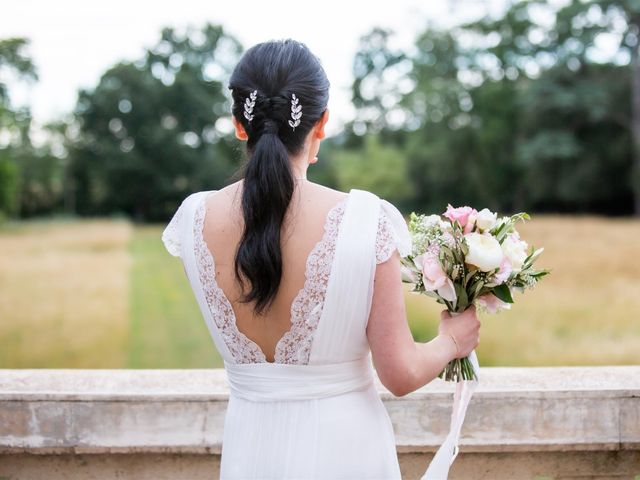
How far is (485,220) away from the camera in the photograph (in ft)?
6.03

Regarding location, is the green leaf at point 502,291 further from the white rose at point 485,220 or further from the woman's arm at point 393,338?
the woman's arm at point 393,338

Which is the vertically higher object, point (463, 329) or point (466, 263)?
point (466, 263)

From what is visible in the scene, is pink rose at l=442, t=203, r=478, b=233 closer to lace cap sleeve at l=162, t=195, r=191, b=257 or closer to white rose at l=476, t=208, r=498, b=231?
white rose at l=476, t=208, r=498, b=231

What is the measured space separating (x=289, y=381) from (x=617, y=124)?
39.3 m

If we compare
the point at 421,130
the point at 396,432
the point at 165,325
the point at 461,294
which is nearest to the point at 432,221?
→ the point at 461,294

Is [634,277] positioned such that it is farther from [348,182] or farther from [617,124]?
[348,182]

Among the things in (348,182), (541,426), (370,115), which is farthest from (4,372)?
(370,115)

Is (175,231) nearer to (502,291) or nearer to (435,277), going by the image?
(435,277)

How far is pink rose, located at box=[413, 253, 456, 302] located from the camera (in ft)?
5.89

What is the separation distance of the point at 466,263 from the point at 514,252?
13cm

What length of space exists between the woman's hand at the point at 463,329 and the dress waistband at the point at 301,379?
8.9 inches

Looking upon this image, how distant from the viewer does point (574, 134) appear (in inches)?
1475

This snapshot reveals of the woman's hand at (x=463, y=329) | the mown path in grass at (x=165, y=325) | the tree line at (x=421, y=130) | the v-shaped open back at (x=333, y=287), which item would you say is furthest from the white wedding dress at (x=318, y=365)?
the tree line at (x=421, y=130)

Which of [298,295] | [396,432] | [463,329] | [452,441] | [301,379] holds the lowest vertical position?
[396,432]
